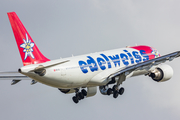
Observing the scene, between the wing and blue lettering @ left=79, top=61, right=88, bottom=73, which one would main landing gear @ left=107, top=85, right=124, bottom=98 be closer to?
Result: the wing

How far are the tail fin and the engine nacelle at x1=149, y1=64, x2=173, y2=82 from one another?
53.7ft

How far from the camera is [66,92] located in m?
54.6

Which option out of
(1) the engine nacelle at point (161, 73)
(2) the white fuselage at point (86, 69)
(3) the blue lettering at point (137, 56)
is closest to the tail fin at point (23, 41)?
(2) the white fuselage at point (86, 69)

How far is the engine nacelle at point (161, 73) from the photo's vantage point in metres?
55.9

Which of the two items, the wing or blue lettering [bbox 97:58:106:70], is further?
blue lettering [bbox 97:58:106:70]

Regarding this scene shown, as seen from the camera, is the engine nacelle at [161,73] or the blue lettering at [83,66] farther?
the engine nacelle at [161,73]

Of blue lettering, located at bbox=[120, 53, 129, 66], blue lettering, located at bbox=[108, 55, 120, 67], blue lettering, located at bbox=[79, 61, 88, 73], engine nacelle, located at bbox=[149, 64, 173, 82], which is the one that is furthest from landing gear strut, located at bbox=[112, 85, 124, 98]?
blue lettering, located at bbox=[79, 61, 88, 73]

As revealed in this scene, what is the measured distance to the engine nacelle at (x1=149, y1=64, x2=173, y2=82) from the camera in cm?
5594

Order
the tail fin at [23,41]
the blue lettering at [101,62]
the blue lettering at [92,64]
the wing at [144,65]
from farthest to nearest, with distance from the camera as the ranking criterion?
the blue lettering at [101,62], the blue lettering at [92,64], the wing at [144,65], the tail fin at [23,41]

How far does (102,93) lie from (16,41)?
14403mm

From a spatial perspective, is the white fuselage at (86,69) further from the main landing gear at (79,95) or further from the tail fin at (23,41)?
the main landing gear at (79,95)

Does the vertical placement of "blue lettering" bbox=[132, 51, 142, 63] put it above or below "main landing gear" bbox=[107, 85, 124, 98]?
above

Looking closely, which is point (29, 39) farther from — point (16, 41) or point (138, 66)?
point (138, 66)

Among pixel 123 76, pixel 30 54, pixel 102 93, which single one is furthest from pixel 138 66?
pixel 30 54
